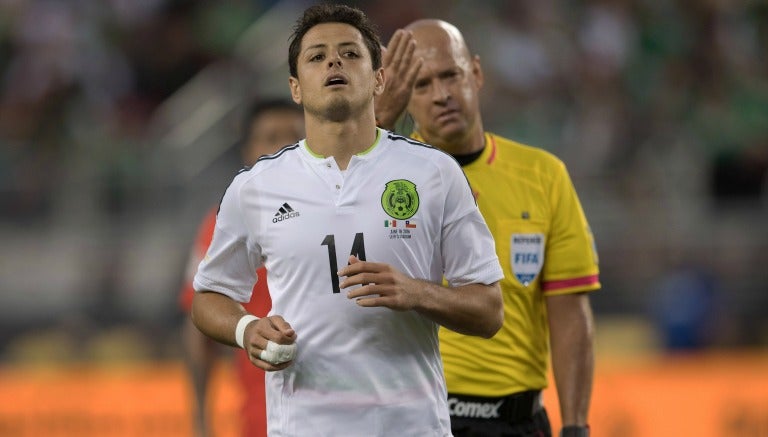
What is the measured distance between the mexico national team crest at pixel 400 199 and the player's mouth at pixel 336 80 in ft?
1.00

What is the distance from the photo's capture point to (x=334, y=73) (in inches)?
143

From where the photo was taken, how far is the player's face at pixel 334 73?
143 inches

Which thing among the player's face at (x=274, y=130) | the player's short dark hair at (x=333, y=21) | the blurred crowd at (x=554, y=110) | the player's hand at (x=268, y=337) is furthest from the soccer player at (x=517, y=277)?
the blurred crowd at (x=554, y=110)

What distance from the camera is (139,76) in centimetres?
1335

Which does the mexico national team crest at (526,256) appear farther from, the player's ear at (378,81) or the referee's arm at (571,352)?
the player's ear at (378,81)

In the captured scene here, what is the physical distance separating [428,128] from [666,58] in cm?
866

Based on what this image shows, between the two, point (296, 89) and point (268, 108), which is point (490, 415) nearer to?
point (296, 89)

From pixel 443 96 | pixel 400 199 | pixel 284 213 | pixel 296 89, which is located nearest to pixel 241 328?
pixel 284 213

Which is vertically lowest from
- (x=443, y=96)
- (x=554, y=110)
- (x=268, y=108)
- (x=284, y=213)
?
(x=284, y=213)

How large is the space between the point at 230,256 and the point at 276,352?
0.50 metres

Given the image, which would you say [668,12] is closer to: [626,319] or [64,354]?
[626,319]

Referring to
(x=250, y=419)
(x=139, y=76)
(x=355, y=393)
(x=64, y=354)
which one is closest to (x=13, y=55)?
(x=139, y=76)

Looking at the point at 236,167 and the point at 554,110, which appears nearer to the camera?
the point at 236,167

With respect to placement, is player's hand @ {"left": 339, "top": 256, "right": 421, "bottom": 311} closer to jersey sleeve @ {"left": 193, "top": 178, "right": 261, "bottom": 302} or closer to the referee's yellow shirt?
jersey sleeve @ {"left": 193, "top": 178, "right": 261, "bottom": 302}
